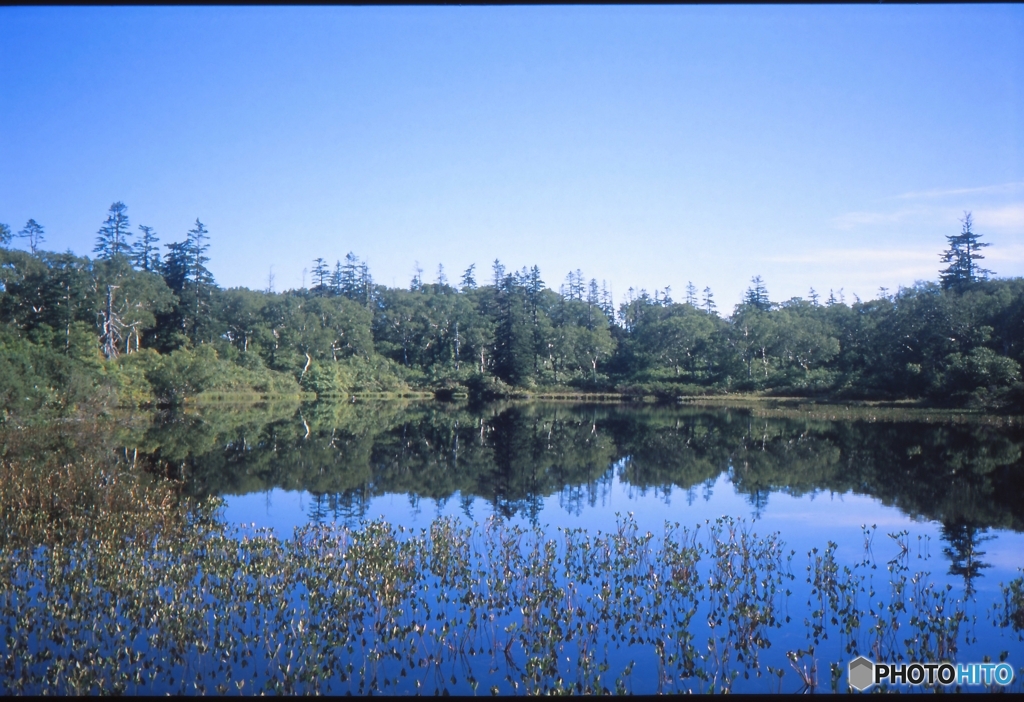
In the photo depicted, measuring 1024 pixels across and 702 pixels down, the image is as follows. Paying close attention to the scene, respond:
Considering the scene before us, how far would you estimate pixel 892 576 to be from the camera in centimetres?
947

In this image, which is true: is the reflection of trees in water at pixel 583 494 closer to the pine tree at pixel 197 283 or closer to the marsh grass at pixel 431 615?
the marsh grass at pixel 431 615

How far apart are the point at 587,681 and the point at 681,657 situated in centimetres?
124

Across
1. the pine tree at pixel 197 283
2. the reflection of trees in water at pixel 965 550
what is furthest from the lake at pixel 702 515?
the pine tree at pixel 197 283

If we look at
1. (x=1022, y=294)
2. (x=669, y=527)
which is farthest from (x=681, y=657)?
(x=1022, y=294)

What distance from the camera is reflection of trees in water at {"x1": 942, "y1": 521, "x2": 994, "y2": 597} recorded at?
31.5ft

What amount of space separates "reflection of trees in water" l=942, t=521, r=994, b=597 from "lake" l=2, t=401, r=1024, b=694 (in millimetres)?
50

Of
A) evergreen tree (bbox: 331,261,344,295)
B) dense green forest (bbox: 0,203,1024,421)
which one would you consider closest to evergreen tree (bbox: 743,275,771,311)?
dense green forest (bbox: 0,203,1024,421)

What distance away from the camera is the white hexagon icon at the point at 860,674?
5.86m

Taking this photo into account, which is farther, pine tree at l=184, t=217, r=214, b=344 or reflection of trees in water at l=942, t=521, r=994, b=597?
pine tree at l=184, t=217, r=214, b=344

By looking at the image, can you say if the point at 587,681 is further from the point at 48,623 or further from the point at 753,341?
the point at 753,341

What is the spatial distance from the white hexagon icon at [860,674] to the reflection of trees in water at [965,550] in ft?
11.4

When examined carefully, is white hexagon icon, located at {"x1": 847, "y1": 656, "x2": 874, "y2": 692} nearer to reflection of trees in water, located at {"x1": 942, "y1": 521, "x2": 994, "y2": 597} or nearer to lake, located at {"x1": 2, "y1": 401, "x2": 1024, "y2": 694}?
lake, located at {"x1": 2, "y1": 401, "x2": 1024, "y2": 694}

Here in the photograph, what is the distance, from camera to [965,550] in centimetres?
1096

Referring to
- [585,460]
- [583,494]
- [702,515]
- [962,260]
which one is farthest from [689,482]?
[962,260]
